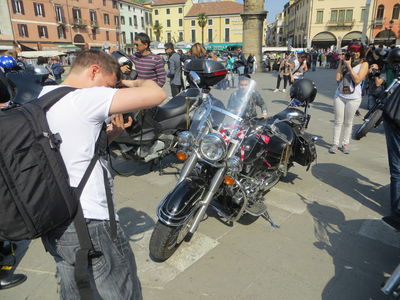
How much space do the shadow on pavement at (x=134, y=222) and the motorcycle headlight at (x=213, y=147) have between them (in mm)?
1225

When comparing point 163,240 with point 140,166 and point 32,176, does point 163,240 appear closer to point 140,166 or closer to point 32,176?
point 32,176

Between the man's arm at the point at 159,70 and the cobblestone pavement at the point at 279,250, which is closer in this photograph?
the cobblestone pavement at the point at 279,250

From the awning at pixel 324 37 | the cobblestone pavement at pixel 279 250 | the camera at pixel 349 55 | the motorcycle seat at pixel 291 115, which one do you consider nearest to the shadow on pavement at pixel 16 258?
the cobblestone pavement at pixel 279 250

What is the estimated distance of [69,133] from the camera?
1.36 metres

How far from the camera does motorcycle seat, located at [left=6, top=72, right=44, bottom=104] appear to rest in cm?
389

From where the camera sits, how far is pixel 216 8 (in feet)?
256

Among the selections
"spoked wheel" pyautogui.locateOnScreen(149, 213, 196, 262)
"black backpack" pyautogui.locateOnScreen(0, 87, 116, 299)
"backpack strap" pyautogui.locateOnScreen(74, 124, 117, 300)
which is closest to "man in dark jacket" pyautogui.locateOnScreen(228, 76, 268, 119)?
"spoked wheel" pyautogui.locateOnScreen(149, 213, 196, 262)

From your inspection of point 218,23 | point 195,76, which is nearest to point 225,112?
point 195,76

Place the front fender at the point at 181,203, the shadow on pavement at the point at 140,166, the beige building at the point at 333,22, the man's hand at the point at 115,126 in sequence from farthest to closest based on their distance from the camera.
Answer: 1. the beige building at the point at 333,22
2. the shadow on pavement at the point at 140,166
3. the front fender at the point at 181,203
4. the man's hand at the point at 115,126

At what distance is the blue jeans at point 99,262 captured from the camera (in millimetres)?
1486

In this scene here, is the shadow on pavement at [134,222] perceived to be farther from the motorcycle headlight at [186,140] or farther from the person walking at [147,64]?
the person walking at [147,64]

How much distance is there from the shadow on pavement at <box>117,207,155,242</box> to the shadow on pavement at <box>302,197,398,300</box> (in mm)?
1775

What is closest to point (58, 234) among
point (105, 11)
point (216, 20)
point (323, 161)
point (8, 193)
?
point (8, 193)

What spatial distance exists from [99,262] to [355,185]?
12.6 feet
